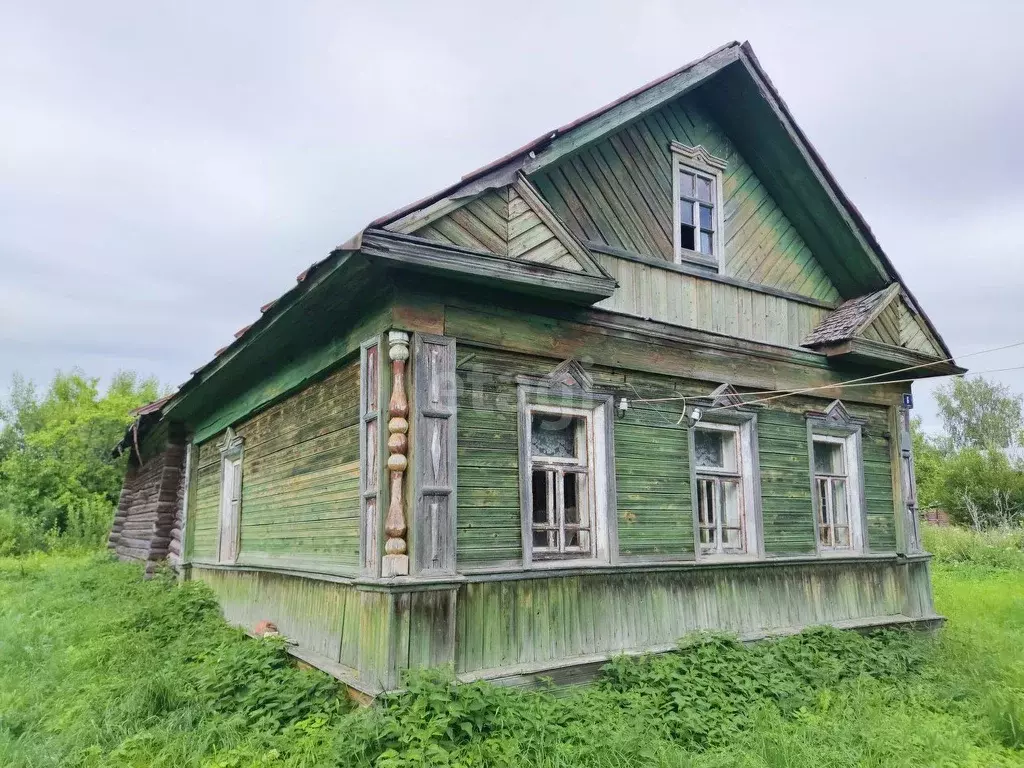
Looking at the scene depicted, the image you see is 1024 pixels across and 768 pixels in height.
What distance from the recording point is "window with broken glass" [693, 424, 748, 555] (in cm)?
752

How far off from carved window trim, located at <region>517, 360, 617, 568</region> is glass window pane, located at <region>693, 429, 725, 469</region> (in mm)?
1341

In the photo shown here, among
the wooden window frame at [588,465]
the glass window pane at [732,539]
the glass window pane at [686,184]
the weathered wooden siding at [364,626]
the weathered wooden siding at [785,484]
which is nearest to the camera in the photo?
the weathered wooden siding at [364,626]

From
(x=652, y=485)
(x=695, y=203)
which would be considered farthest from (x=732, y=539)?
(x=695, y=203)

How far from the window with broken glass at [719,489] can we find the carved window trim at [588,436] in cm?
124

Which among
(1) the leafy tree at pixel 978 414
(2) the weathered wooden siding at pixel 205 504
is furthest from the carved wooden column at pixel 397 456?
(1) the leafy tree at pixel 978 414

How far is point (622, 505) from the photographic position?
673 cm

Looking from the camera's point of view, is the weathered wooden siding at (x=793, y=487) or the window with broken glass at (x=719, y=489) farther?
the weathered wooden siding at (x=793, y=487)

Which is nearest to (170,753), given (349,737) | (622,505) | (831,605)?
(349,737)

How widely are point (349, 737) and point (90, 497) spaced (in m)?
30.2

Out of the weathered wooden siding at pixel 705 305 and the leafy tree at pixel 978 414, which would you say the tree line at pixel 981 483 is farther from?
the weathered wooden siding at pixel 705 305

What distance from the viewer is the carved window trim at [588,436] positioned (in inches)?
244

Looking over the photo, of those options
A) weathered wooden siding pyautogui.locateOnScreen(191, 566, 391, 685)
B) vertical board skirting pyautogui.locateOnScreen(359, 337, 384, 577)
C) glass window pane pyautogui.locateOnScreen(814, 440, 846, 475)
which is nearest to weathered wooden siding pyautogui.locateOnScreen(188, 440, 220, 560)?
weathered wooden siding pyautogui.locateOnScreen(191, 566, 391, 685)

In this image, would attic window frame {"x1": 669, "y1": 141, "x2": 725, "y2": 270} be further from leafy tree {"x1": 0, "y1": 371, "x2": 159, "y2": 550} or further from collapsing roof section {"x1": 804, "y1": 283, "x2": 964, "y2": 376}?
leafy tree {"x1": 0, "y1": 371, "x2": 159, "y2": 550}

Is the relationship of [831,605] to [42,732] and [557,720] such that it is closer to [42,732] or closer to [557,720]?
[557,720]
